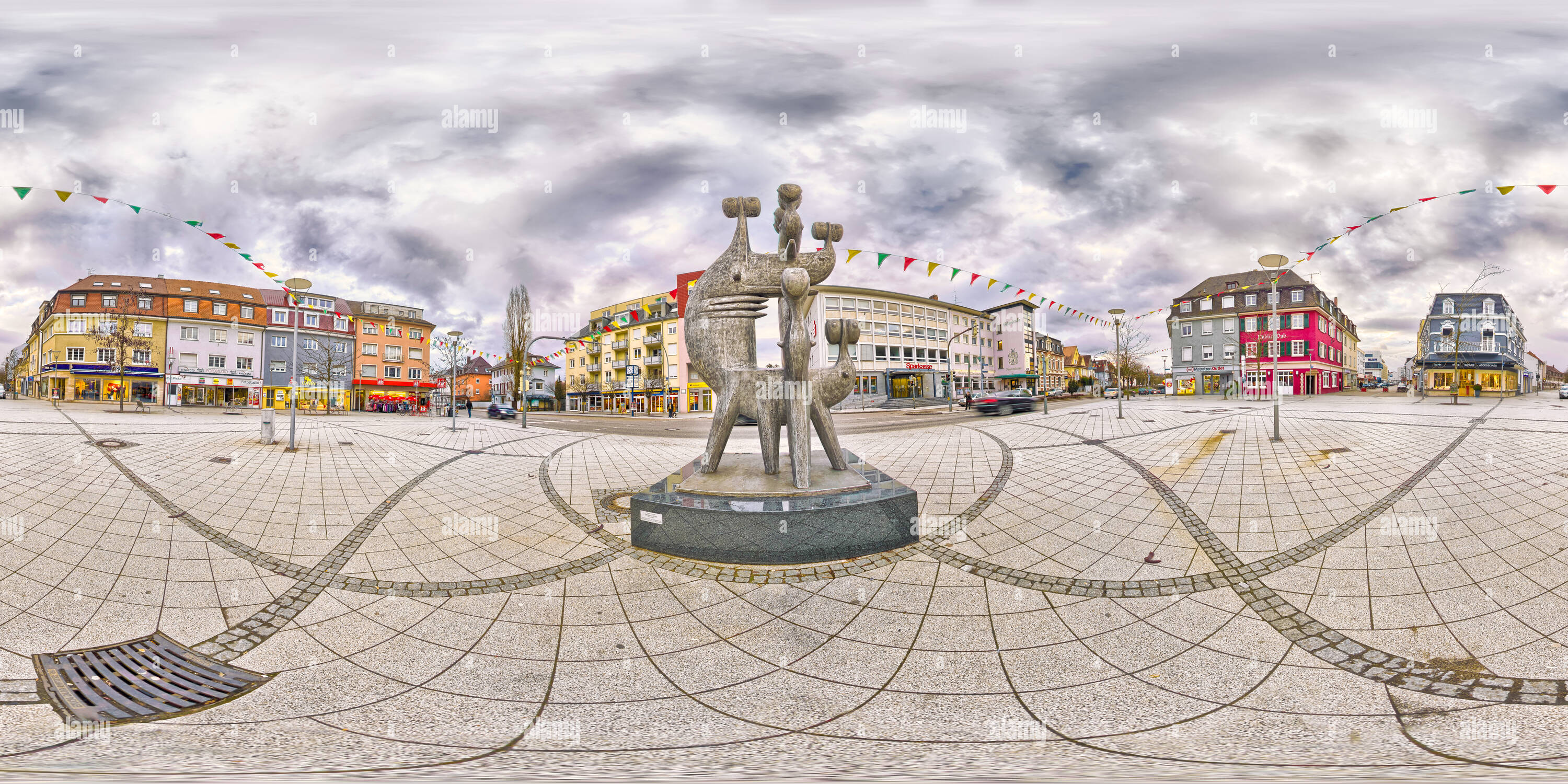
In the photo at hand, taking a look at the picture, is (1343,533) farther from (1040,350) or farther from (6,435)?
(1040,350)

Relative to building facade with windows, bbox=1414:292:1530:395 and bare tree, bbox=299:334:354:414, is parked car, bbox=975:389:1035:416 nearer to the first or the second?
A: building facade with windows, bbox=1414:292:1530:395

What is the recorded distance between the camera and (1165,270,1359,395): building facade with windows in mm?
30422

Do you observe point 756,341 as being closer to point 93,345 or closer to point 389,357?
point 93,345

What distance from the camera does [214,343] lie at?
102 feet

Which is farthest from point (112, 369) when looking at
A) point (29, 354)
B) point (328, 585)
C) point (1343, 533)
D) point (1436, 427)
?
point (1436, 427)

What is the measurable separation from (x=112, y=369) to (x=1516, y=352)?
205ft

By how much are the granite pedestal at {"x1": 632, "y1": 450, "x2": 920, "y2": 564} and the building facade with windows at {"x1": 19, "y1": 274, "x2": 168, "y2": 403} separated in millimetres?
17585

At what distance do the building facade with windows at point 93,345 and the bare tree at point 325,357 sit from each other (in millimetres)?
7552

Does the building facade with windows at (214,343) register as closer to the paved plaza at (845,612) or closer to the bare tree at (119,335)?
the bare tree at (119,335)

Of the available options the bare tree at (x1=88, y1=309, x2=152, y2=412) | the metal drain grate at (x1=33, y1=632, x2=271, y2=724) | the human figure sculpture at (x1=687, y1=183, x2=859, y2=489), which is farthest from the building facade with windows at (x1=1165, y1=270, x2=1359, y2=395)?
the bare tree at (x1=88, y1=309, x2=152, y2=412)

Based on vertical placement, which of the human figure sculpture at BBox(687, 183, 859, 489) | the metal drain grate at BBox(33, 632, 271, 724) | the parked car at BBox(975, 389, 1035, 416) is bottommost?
the metal drain grate at BBox(33, 632, 271, 724)

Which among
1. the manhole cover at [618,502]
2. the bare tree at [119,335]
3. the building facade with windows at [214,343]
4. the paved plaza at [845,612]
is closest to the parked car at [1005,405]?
the paved plaza at [845,612]

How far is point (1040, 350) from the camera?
66.9 metres

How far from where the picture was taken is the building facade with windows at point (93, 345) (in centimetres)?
1780
